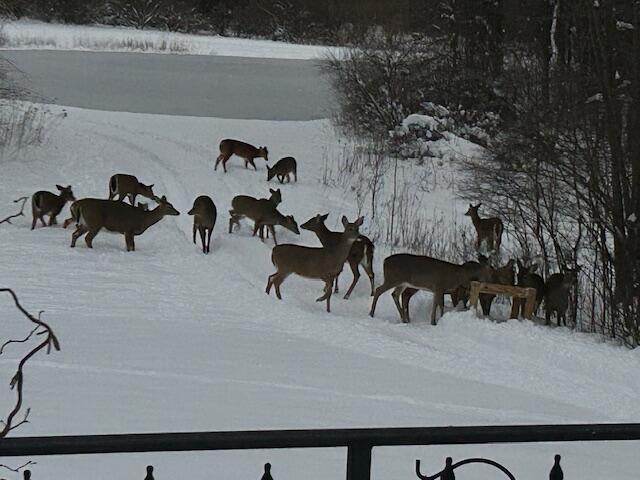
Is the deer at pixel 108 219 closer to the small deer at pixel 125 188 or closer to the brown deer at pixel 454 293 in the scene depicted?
the small deer at pixel 125 188

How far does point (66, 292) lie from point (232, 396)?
3545 mm

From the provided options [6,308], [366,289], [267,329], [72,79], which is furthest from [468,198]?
[72,79]

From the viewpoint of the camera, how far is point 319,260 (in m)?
10.0

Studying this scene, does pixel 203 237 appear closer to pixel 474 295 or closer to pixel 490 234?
pixel 474 295

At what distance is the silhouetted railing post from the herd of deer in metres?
7.41

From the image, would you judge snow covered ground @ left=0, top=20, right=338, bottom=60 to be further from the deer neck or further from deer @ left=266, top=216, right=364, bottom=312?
deer @ left=266, top=216, right=364, bottom=312

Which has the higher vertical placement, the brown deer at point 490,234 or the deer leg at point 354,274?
the brown deer at point 490,234

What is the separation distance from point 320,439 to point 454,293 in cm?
824

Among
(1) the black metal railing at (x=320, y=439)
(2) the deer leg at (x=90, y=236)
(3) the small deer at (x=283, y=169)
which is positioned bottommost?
(1) the black metal railing at (x=320, y=439)

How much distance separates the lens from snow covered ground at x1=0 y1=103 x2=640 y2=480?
5.90 meters

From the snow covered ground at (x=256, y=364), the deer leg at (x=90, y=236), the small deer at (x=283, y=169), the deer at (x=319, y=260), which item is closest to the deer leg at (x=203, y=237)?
the snow covered ground at (x=256, y=364)

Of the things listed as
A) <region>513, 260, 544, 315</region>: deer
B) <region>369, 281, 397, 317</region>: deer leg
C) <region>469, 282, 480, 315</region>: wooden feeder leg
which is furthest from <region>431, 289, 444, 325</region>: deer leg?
<region>513, 260, 544, 315</region>: deer

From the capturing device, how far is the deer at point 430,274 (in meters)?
9.59

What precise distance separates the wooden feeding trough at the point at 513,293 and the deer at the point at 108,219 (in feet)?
14.6
